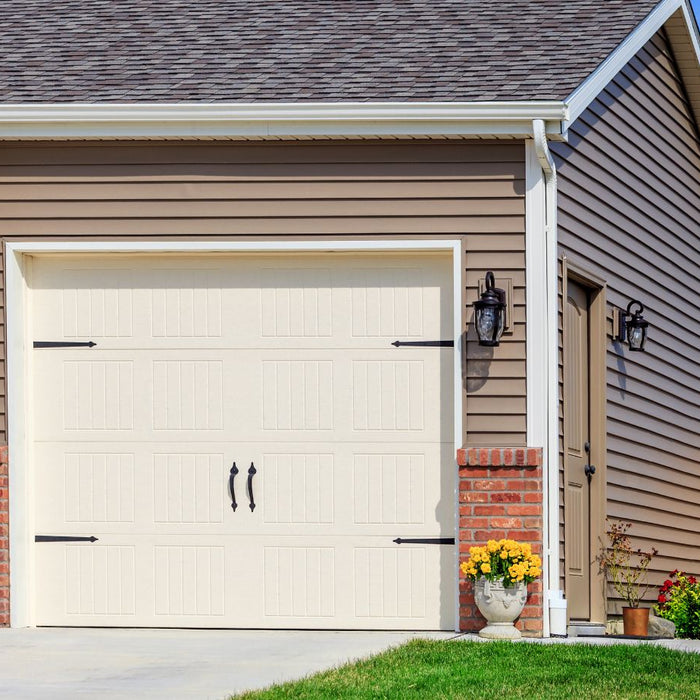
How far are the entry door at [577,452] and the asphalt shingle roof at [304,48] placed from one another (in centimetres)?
162

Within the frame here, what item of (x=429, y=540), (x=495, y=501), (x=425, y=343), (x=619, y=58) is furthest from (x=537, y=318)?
(x=619, y=58)

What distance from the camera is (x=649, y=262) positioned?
11719 millimetres

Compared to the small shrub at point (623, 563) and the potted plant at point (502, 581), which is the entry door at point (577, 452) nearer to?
the small shrub at point (623, 563)

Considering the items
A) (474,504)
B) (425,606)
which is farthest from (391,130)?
(425,606)

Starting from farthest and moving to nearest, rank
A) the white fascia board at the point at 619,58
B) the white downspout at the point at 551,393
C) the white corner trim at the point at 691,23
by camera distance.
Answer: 1. the white corner trim at the point at 691,23
2. the white fascia board at the point at 619,58
3. the white downspout at the point at 551,393

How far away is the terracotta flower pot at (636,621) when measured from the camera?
9930mm

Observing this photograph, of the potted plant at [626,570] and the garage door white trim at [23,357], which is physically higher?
the garage door white trim at [23,357]

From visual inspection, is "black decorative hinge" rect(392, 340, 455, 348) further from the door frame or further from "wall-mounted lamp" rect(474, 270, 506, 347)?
the door frame

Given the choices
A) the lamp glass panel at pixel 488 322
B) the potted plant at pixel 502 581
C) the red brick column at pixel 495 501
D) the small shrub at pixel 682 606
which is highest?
the lamp glass panel at pixel 488 322

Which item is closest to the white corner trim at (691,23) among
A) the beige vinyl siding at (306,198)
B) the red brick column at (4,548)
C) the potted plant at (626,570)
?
the beige vinyl siding at (306,198)

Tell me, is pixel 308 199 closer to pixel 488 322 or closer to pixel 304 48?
pixel 488 322

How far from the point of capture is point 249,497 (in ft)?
31.4

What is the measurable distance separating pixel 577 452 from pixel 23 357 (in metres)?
3.76

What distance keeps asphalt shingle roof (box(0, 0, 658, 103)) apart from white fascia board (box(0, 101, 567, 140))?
18cm
